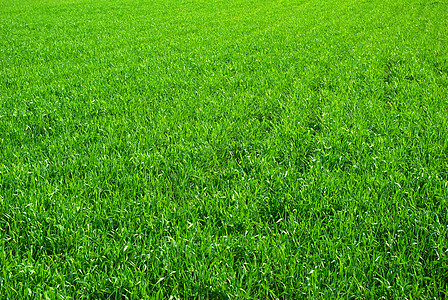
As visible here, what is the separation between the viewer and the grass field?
2281 mm

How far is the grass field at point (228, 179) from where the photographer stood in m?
2.28

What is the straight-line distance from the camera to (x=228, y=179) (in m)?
3.55

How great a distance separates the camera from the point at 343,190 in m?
3.14

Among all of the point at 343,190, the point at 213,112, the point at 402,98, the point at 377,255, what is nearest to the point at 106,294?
the point at 377,255

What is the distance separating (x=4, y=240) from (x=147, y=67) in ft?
19.6

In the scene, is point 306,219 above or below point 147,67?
below

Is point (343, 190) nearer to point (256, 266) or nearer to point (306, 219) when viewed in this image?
point (306, 219)

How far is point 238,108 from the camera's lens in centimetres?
529

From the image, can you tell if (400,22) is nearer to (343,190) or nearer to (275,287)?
(343,190)

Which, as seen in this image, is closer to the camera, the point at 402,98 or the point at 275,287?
the point at 275,287

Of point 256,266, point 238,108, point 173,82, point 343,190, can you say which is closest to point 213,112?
point 238,108

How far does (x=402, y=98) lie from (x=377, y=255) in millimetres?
3641

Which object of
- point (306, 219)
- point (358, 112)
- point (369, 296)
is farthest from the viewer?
point (358, 112)

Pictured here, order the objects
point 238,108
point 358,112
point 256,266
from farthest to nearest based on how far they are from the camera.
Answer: point 238,108 → point 358,112 → point 256,266
